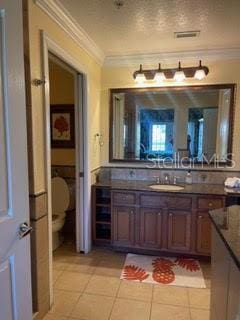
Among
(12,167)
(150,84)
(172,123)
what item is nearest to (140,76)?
(150,84)

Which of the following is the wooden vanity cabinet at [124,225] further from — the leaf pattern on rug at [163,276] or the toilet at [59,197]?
the toilet at [59,197]

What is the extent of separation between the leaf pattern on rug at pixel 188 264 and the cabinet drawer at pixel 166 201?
0.61 meters

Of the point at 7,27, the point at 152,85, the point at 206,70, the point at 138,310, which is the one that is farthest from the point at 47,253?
the point at 206,70

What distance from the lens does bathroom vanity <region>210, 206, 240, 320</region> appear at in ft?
3.93

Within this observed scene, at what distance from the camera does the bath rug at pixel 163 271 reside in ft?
8.31

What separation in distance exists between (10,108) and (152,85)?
238 cm

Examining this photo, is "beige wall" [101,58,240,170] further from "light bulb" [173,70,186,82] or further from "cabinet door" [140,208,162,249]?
"cabinet door" [140,208,162,249]

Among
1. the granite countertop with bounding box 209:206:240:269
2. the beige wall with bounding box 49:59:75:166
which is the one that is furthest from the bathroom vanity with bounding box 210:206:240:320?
the beige wall with bounding box 49:59:75:166

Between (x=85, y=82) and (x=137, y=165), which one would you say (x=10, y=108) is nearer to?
(x=85, y=82)

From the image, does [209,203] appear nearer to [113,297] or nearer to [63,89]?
[113,297]

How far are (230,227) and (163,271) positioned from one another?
1.47 metres

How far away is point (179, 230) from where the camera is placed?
114 inches

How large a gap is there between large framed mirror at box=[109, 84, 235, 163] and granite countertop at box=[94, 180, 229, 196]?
31 cm

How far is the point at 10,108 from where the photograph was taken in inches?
48.9
